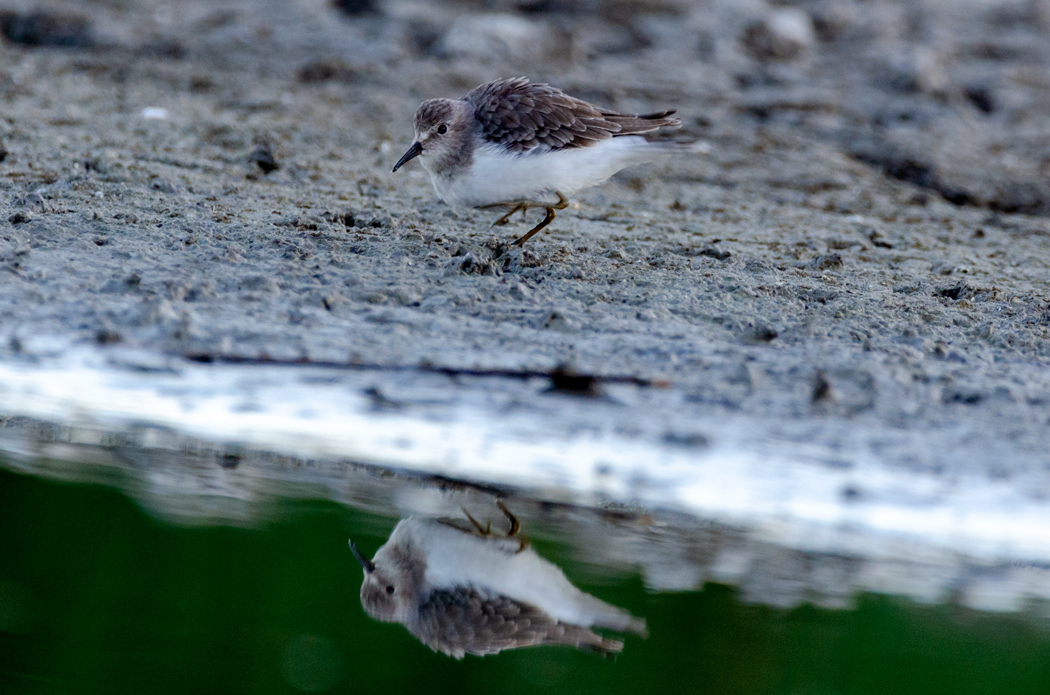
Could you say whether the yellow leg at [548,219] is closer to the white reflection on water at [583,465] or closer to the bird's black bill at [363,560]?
the white reflection on water at [583,465]

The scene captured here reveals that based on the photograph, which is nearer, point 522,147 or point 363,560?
point 363,560

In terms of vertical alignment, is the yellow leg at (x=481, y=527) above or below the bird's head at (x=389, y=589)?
above

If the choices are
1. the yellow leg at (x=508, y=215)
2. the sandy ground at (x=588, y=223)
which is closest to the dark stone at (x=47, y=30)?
the sandy ground at (x=588, y=223)

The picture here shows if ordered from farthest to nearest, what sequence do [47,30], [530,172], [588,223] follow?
[47,30], [588,223], [530,172]

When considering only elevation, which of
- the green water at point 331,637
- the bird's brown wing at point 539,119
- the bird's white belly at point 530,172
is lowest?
the green water at point 331,637

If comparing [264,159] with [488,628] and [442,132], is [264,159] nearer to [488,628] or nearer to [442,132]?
[442,132]

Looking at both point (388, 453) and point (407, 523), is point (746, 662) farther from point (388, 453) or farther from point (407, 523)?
point (388, 453)

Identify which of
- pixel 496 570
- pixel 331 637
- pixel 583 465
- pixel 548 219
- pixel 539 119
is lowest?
pixel 331 637

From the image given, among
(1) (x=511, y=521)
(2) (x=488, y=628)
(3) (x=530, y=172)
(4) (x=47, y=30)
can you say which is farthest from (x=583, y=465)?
(4) (x=47, y=30)
